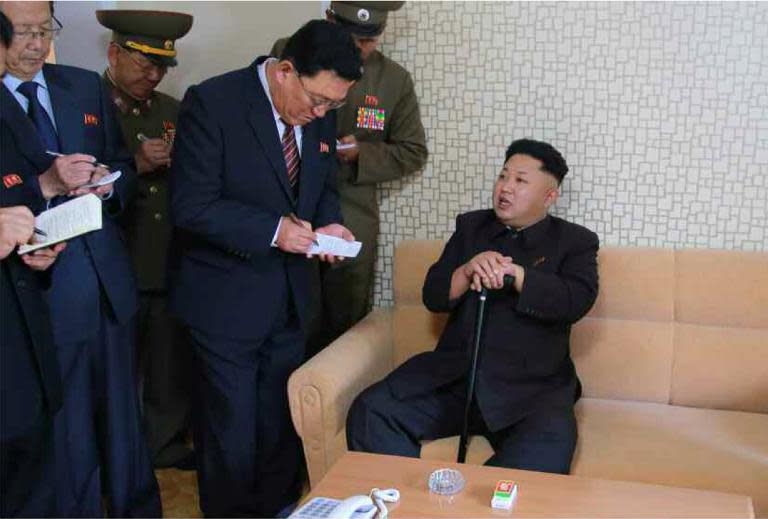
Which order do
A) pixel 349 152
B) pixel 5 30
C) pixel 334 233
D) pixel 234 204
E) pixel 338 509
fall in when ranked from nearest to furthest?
1. pixel 338 509
2. pixel 5 30
3. pixel 234 204
4. pixel 334 233
5. pixel 349 152

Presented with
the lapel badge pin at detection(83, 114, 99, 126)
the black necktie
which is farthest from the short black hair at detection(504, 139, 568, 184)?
the black necktie

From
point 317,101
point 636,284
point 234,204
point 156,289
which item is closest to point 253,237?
point 234,204

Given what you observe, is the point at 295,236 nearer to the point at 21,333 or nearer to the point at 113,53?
the point at 21,333

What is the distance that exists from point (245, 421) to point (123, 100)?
1.13 meters

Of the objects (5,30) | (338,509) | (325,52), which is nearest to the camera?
(338,509)

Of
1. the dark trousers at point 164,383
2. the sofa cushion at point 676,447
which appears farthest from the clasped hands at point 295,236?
the sofa cushion at point 676,447

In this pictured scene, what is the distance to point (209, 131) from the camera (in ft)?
7.30

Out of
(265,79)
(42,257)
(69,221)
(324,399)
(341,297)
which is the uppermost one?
(265,79)

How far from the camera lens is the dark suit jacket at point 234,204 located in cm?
222

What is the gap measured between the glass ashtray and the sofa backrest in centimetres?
91

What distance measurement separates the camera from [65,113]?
211 centimetres

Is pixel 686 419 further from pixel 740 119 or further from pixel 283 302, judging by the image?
pixel 283 302

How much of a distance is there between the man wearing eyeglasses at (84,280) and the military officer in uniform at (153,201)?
1.17 feet

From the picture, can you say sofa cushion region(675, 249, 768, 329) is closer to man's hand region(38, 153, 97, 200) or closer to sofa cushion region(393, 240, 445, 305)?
sofa cushion region(393, 240, 445, 305)
